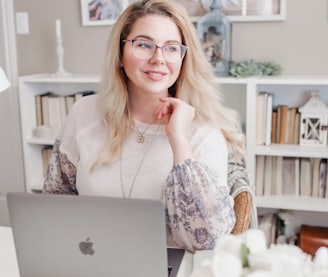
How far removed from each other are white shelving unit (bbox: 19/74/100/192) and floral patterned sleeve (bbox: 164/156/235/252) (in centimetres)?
146

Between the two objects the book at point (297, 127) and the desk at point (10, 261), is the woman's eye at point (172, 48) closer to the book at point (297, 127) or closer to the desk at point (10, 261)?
the desk at point (10, 261)

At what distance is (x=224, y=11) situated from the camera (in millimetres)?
2564

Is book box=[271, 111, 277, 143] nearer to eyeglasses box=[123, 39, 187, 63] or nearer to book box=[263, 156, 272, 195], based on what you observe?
book box=[263, 156, 272, 195]

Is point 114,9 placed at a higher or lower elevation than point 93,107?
higher

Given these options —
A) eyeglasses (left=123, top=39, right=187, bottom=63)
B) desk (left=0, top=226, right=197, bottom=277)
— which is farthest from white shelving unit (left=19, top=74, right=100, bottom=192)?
desk (left=0, top=226, right=197, bottom=277)

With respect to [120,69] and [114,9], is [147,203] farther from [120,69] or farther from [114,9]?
[114,9]

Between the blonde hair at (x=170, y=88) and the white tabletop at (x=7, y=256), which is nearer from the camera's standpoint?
the white tabletop at (x=7, y=256)

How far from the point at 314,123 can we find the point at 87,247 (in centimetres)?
176

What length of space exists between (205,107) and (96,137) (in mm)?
396

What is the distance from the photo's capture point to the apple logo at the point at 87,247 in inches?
38.1

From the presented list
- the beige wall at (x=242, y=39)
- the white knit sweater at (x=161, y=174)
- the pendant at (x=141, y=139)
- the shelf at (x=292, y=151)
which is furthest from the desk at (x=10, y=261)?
the beige wall at (x=242, y=39)

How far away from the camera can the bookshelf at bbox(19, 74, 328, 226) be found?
93.4 inches

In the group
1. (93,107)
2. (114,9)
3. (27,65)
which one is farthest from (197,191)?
(27,65)

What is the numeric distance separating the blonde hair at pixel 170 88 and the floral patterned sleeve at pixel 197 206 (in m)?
0.27
